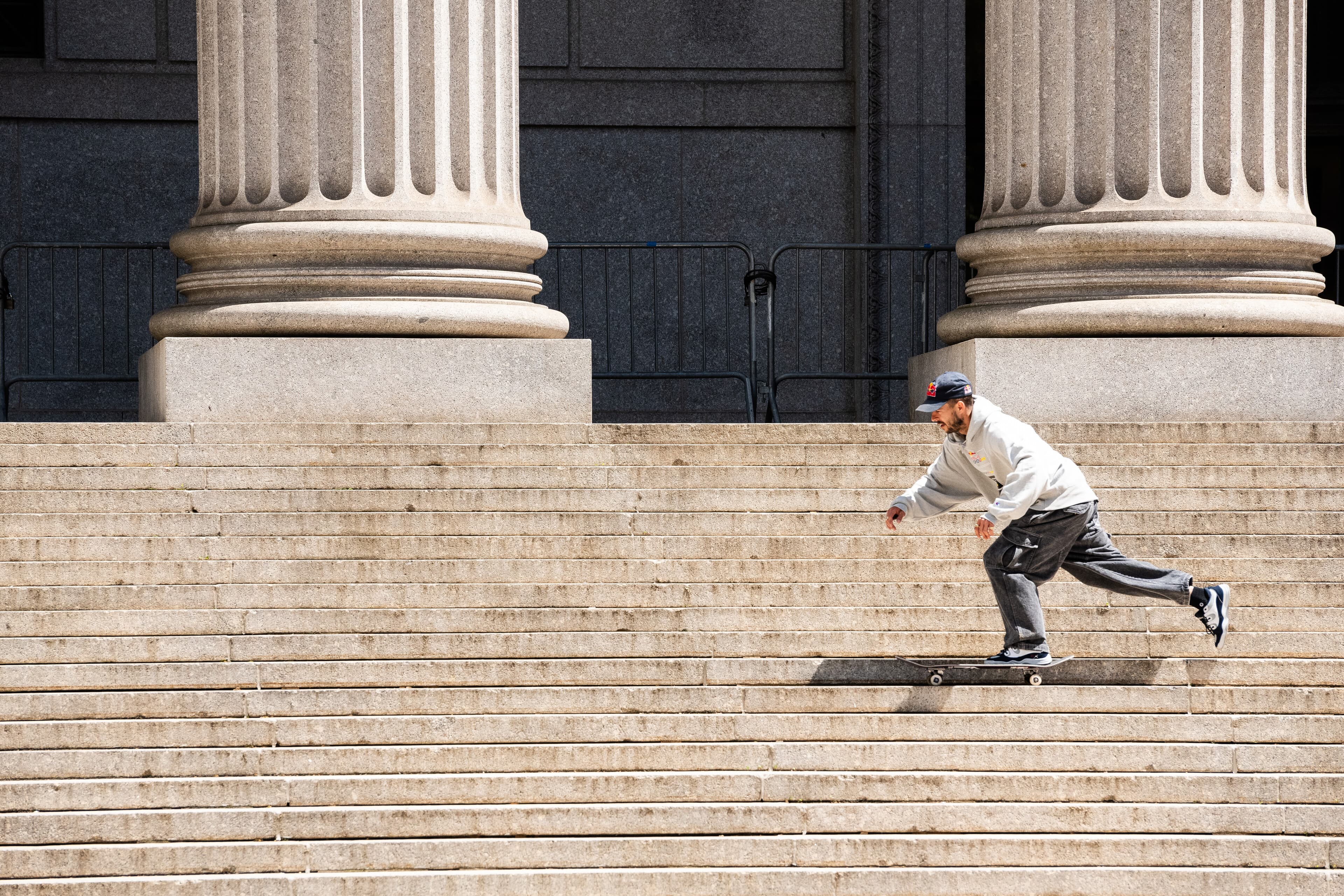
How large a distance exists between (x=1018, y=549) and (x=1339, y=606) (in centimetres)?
193

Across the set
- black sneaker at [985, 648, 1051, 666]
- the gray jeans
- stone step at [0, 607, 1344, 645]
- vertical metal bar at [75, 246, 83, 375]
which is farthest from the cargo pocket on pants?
vertical metal bar at [75, 246, 83, 375]

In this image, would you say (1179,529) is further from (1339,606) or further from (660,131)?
(660,131)

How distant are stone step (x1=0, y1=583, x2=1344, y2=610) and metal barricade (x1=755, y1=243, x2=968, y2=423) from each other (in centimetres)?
826

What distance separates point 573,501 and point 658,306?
810cm

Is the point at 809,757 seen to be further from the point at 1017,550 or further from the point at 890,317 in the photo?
the point at 890,317

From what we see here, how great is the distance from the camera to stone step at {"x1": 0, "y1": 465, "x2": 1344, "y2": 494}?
336 inches

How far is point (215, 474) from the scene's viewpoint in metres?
8.66

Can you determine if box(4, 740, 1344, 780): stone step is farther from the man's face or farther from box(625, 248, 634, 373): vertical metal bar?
box(625, 248, 634, 373): vertical metal bar

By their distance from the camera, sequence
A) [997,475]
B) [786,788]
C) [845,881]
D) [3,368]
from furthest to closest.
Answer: [3,368], [997,475], [786,788], [845,881]

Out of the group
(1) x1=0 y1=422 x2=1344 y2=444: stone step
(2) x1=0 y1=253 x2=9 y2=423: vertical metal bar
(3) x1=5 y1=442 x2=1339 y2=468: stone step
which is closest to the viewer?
(3) x1=5 y1=442 x2=1339 y2=468: stone step

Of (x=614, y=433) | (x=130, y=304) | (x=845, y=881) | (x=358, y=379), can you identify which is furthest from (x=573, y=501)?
(x=130, y=304)

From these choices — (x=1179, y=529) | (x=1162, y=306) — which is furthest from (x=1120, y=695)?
(x=1162, y=306)

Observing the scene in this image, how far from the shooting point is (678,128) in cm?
1673

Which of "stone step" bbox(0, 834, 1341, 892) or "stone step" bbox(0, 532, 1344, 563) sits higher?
"stone step" bbox(0, 532, 1344, 563)
